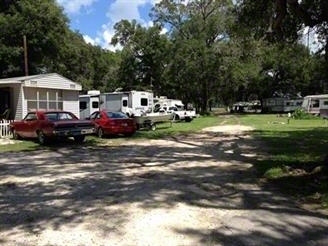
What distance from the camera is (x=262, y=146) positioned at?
18.9 metres

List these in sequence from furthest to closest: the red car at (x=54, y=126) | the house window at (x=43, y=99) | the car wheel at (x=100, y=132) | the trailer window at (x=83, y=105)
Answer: the trailer window at (x=83, y=105) < the house window at (x=43, y=99) < the car wheel at (x=100, y=132) < the red car at (x=54, y=126)

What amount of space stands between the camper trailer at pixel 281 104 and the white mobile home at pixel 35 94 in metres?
42.5

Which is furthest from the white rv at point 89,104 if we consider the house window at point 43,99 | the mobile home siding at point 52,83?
the house window at point 43,99

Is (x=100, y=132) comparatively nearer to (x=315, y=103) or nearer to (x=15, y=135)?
(x=15, y=135)

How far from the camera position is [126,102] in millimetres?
36094

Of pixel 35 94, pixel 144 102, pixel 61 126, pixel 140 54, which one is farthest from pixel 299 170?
pixel 140 54

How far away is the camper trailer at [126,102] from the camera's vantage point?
3584cm

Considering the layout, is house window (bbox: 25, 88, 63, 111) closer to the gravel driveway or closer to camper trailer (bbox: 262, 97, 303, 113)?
the gravel driveway

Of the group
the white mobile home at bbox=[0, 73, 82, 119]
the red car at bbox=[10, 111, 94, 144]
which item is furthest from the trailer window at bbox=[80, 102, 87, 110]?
the red car at bbox=[10, 111, 94, 144]

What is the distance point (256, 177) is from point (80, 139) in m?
11.6

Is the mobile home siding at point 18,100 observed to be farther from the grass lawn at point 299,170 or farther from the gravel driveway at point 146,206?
the grass lawn at point 299,170

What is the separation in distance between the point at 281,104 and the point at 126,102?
3798 cm

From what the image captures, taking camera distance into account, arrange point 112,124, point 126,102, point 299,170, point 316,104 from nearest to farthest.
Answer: point 299,170, point 112,124, point 126,102, point 316,104

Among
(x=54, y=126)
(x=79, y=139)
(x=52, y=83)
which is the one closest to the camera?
(x=54, y=126)
